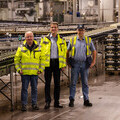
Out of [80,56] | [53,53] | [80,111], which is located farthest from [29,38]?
[80,111]

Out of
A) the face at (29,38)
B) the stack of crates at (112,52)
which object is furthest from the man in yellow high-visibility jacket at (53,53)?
the stack of crates at (112,52)

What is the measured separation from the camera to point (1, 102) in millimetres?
7840

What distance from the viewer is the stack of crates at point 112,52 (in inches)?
464

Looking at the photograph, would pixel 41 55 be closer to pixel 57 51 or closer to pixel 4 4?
pixel 57 51

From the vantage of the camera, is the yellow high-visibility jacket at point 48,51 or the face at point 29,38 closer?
the face at point 29,38

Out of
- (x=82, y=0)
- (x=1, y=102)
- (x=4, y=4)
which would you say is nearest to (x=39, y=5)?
(x=4, y=4)

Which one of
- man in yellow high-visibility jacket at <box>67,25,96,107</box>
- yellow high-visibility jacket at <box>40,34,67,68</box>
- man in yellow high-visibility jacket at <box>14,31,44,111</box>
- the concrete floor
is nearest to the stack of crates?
the concrete floor

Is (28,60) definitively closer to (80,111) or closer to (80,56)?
(80,56)

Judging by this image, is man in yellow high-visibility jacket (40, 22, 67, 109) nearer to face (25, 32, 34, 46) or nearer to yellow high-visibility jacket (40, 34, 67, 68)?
yellow high-visibility jacket (40, 34, 67, 68)

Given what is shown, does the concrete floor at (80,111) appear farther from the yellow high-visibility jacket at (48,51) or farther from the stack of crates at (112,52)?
the stack of crates at (112,52)

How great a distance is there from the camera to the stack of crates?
38.6 ft

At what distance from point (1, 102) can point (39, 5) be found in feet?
80.6

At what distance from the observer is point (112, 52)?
11.9 meters

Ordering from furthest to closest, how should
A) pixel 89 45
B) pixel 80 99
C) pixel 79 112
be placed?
pixel 80 99 → pixel 89 45 → pixel 79 112
